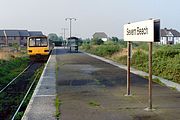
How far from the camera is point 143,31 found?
9.24m

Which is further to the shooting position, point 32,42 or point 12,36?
point 12,36

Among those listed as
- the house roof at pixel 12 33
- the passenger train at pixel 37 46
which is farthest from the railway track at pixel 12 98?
the house roof at pixel 12 33

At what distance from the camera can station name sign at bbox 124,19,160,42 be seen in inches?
339

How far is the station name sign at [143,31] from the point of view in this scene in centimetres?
862

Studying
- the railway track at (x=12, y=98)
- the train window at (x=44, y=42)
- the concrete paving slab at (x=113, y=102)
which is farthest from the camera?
the train window at (x=44, y=42)

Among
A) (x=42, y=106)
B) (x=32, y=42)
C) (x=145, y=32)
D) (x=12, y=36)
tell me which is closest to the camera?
(x=145, y=32)

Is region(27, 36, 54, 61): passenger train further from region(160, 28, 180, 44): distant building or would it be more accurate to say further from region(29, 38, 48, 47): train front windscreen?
region(160, 28, 180, 44): distant building

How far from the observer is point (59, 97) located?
10.8 metres

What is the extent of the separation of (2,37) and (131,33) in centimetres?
11884

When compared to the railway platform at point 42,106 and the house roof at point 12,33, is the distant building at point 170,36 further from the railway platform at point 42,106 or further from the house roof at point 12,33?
the railway platform at point 42,106

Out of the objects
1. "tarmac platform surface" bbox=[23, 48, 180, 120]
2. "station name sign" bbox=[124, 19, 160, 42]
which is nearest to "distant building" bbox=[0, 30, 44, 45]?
"tarmac platform surface" bbox=[23, 48, 180, 120]

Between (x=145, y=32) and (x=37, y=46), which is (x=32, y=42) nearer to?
(x=37, y=46)

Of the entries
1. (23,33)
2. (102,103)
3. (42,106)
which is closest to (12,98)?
(42,106)

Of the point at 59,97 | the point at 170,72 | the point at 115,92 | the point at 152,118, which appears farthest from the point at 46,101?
the point at 170,72
